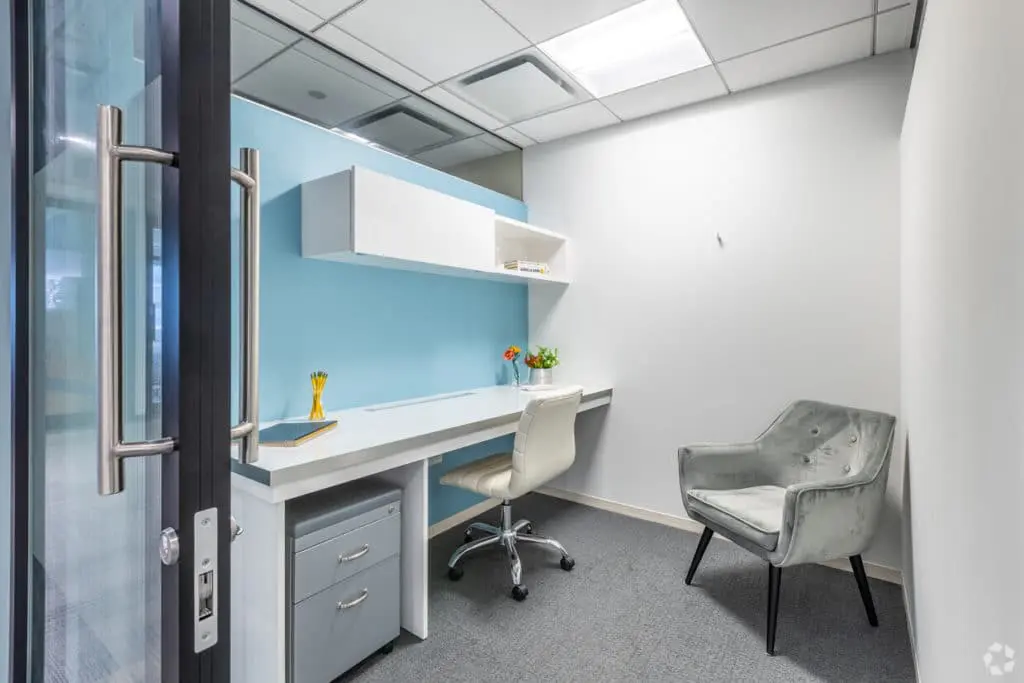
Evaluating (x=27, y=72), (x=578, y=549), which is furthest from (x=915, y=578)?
(x=27, y=72)

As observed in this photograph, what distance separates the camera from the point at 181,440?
0.62 m

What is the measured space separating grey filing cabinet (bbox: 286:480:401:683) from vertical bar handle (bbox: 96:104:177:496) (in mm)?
1002

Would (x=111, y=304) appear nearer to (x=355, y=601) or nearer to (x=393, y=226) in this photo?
(x=355, y=601)

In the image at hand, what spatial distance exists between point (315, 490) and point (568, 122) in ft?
8.55

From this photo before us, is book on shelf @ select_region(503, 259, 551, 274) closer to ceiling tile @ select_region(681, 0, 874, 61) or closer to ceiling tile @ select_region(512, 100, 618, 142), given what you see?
ceiling tile @ select_region(512, 100, 618, 142)

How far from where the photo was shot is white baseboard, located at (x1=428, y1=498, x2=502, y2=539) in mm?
2842

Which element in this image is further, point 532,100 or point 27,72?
point 532,100

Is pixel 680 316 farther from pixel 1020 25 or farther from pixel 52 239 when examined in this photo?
pixel 52 239

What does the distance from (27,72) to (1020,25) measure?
1955 millimetres

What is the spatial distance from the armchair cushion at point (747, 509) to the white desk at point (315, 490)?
0.94 meters

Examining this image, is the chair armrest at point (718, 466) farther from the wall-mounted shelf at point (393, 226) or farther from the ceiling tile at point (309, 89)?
the ceiling tile at point (309, 89)

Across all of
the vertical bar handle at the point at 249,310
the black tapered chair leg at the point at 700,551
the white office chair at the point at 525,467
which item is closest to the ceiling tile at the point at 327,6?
the vertical bar handle at the point at 249,310

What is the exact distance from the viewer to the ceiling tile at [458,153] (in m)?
3.39

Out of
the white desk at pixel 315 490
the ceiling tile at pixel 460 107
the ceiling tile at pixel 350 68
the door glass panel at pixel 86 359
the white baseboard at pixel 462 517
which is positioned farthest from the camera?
the white baseboard at pixel 462 517
